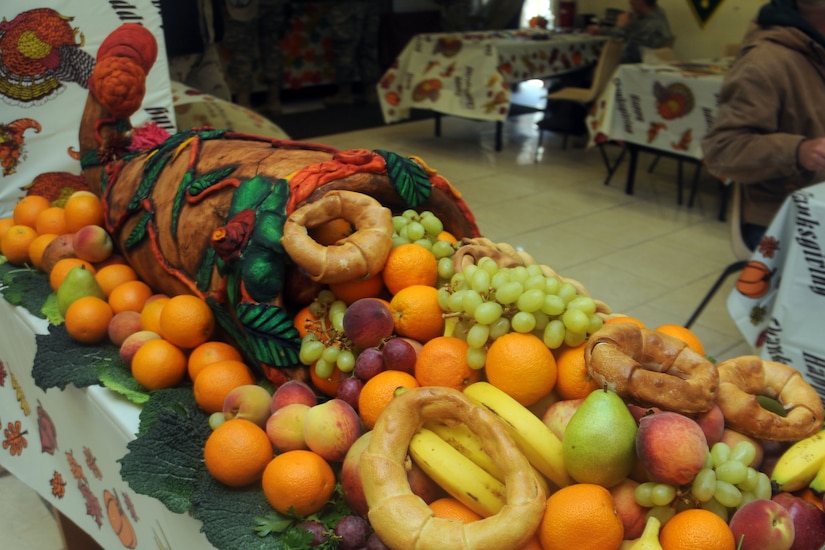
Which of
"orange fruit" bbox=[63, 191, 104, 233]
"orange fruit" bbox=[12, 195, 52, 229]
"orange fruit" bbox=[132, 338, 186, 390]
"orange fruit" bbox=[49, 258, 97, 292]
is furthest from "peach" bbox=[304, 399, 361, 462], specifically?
"orange fruit" bbox=[12, 195, 52, 229]

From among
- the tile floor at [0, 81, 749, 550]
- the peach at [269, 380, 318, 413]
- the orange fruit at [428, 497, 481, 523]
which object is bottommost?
the tile floor at [0, 81, 749, 550]

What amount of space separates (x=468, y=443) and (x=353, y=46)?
758 cm

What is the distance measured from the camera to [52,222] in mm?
1714

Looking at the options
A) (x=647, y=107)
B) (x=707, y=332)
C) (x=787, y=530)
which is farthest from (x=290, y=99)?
(x=787, y=530)

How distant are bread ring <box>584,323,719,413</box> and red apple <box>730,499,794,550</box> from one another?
127mm

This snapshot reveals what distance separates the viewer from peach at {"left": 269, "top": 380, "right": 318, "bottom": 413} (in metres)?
1.04

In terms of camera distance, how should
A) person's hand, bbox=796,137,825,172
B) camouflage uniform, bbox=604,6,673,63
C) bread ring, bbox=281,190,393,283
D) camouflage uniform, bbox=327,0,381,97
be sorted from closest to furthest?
bread ring, bbox=281,190,393,283
person's hand, bbox=796,137,825,172
camouflage uniform, bbox=604,6,673,63
camouflage uniform, bbox=327,0,381,97

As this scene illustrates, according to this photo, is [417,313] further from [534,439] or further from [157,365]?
[157,365]

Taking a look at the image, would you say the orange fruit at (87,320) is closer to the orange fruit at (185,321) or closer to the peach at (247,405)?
the orange fruit at (185,321)

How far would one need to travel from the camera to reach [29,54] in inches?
75.7

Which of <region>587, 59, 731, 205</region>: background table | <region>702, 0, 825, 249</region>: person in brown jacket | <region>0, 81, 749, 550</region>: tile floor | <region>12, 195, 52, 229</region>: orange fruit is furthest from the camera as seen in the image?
<region>587, 59, 731, 205</region>: background table

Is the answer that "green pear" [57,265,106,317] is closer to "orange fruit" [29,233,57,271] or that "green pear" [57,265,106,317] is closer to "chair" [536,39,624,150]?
"orange fruit" [29,233,57,271]

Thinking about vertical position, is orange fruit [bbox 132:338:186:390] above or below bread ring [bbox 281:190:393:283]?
below

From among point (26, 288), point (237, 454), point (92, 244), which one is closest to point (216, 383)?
point (237, 454)
